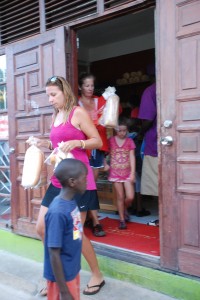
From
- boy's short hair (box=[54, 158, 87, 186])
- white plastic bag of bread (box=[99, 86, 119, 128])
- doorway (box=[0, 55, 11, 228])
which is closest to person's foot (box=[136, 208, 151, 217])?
white plastic bag of bread (box=[99, 86, 119, 128])

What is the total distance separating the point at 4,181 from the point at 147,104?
1.99 meters

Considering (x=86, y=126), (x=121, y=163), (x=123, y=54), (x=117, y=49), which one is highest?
(x=117, y=49)

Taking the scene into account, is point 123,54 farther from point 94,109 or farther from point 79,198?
point 79,198

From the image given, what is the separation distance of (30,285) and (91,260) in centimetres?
79

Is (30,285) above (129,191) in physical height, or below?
below

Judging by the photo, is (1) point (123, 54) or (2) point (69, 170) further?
(1) point (123, 54)

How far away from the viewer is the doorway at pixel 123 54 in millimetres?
5871

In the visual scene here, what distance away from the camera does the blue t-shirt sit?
190 cm

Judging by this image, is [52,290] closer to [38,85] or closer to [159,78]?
[159,78]

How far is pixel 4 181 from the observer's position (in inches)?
172

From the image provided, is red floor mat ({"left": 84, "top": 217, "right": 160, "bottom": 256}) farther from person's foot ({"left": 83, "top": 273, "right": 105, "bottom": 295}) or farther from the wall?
the wall

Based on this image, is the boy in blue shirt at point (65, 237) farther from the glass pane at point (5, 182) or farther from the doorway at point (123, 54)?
the doorway at point (123, 54)

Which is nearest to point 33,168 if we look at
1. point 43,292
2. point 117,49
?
point 43,292

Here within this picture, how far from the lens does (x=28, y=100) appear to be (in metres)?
3.88
